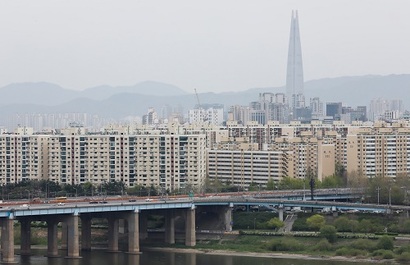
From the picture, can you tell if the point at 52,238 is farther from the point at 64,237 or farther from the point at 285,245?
the point at 285,245

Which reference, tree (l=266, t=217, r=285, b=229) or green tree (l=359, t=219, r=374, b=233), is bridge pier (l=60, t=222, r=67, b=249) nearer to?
tree (l=266, t=217, r=285, b=229)

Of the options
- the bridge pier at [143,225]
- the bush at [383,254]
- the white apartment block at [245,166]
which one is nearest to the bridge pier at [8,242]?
the bridge pier at [143,225]

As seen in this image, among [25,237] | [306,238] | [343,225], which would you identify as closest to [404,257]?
[306,238]

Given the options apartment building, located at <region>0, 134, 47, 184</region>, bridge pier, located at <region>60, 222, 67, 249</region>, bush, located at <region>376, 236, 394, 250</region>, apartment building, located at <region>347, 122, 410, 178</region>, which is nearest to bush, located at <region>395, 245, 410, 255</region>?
bush, located at <region>376, 236, 394, 250</region>

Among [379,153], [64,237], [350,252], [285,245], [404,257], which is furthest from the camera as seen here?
[379,153]

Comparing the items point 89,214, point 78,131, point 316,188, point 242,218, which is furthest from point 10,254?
point 78,131

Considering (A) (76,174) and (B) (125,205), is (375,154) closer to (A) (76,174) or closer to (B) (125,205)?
(A) (76,174)
